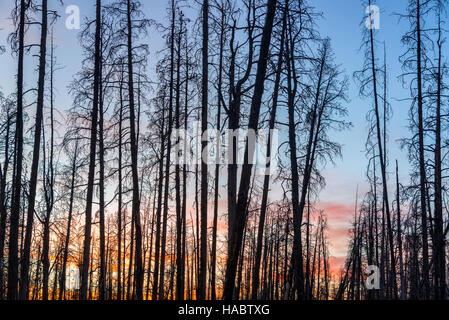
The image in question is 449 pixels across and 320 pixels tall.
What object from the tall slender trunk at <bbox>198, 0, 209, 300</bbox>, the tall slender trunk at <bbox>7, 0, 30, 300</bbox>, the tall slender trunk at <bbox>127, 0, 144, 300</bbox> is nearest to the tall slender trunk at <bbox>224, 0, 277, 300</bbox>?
the tall slender trunk at <bbox>198, 0, 209, 300</bbox>

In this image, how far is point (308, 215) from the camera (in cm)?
2081

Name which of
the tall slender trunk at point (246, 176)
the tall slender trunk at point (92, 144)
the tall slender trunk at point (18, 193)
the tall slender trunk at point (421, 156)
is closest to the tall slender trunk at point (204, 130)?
the tall slender trunk at point (92, 144)

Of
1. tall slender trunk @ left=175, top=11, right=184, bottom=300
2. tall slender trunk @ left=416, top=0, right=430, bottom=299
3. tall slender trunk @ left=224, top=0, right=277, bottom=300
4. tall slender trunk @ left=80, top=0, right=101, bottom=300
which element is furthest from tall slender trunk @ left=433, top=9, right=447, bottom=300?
tall slender trunk @ left=80, top=0, right=101, bottom=300

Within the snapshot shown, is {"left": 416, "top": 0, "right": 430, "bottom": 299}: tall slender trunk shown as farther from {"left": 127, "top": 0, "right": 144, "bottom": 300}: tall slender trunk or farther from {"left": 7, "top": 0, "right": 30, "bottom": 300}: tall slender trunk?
{"left": 7, "top": 0, "right": 30, "bottom": 300}: tall slender trunk

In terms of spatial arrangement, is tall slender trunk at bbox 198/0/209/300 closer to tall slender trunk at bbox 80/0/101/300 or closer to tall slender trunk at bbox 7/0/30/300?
tall slender trunk at bbox 80/0/101/300

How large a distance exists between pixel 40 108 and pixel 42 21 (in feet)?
8.50

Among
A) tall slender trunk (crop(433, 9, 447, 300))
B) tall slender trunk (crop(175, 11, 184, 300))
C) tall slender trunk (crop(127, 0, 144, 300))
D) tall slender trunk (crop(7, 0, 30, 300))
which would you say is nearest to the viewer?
tall slender trunk (crop(7, 0, 30, 300))

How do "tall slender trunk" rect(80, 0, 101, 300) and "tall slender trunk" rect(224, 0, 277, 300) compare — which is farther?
"tall slender trunk" rect(80, 0, 101, 300)

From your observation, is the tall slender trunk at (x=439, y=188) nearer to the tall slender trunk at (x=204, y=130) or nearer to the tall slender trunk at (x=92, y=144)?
the tall slender trunk at (x=204, y=130)

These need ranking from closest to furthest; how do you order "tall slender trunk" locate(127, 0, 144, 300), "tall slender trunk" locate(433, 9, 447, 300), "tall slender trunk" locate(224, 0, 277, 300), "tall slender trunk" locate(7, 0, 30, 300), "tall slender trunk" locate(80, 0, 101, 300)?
"tall slender trunk" locate(224, 0, 277, 300)
"tall slender trunk" locate(7, 0, 30, 300)
"tall slender trunk" locate(433, 9, 447, 300)
"tall slender trunk" locate(80, 0, 101, 300)
"tall slender trunk" locate(127, 0, 144, 300)

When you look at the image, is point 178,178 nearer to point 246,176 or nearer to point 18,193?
point 18,193
